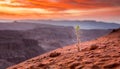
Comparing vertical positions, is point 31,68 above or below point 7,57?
above

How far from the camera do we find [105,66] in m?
14.8

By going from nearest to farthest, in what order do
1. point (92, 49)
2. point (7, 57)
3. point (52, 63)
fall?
1. point (52, 63)
2. point (92, 49)
3. point (7, 57)

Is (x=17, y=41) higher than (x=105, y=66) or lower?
lower

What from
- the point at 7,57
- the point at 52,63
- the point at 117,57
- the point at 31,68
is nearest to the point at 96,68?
the point at 117,57

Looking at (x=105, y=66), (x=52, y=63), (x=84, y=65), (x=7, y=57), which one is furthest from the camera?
(x=7, y=57)

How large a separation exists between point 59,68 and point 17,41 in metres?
141

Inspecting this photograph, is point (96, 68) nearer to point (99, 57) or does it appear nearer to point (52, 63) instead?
point (99, 57)

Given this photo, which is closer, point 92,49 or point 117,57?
point 117,57

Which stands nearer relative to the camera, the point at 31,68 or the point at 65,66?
the point at 65,66

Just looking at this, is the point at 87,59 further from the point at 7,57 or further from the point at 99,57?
the point at 7,57

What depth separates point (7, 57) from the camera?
433 ft

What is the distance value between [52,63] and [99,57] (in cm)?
338

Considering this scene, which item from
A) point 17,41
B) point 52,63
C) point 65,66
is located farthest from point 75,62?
point 17,41

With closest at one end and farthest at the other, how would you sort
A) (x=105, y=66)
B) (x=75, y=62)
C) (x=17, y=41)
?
(x=105, y=66) < (x=75, y=62) < (x=17, y=41)
